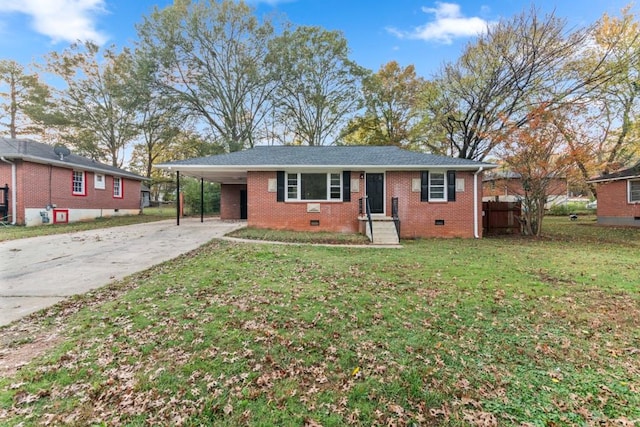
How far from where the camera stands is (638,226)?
15.7 m

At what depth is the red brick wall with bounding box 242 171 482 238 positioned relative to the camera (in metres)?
12.0

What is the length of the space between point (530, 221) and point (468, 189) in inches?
125

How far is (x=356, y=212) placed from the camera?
40.0 ft

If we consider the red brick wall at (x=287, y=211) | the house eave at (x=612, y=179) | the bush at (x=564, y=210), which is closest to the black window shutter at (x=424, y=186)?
the red brick wall at (x=287, y=211)

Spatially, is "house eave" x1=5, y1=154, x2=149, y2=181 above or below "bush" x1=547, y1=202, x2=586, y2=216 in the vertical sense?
A: above

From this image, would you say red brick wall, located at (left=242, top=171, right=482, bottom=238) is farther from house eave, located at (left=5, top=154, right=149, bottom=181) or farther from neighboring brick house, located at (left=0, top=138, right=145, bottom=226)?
neighboring brick house, located at (left=0, top=138, right=145, bottom=226)

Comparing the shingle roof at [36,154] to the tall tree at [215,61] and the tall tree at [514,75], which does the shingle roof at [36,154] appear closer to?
the tall tree at [215,61]

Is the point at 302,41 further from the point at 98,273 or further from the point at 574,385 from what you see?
the point at 574,385

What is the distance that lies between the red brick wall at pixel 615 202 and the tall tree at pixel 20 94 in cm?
4032

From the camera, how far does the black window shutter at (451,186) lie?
39.2ft

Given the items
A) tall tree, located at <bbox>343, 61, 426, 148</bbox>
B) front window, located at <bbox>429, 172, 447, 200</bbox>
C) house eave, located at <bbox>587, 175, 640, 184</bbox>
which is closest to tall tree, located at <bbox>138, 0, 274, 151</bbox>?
tall tree, located at <bbox>343, 61, 426, 148</bbox>

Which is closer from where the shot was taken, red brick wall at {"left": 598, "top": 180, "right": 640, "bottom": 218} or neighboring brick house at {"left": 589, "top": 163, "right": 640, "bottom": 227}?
neighboring brick house at {"left": 589, "top": 163, "right": 640, "bottom": 227}

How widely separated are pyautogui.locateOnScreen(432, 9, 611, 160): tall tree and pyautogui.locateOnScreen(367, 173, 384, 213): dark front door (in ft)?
17.9

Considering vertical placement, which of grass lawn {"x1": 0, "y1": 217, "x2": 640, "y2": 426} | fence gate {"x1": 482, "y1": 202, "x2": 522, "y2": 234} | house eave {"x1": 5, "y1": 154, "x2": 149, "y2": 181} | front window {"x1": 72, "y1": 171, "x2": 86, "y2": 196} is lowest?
grass lawn {"x1": 0, "y1": 217, "x2": 640, "y2": 426}
